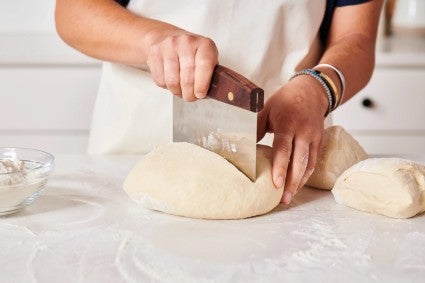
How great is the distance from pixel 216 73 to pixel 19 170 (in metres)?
0.27

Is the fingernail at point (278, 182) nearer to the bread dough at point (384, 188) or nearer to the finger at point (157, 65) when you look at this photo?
the bread dough at point (384, 188)

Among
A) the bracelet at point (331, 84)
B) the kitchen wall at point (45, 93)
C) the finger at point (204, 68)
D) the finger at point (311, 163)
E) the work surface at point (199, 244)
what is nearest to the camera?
the work surface at point (199, 244)

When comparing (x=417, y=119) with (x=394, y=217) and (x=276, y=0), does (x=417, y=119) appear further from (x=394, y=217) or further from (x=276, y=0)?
(x=394, y=217)

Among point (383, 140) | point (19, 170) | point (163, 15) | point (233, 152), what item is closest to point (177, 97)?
point (233, 152)

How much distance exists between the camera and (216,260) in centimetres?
64

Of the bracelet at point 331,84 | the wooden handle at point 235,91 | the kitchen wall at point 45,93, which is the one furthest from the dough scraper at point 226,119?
the kitchen wall at point 45,93

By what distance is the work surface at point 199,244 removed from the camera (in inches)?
24.2

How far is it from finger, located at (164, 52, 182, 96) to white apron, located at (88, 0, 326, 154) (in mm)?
379

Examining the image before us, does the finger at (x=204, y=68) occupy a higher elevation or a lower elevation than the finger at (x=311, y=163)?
higher

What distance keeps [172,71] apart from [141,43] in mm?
176

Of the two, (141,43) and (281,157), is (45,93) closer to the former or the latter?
(141,43)

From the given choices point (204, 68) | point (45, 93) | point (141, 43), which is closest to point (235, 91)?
point (204, 68)

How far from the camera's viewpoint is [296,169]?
833mm

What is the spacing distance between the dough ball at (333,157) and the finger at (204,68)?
24 centimetres
